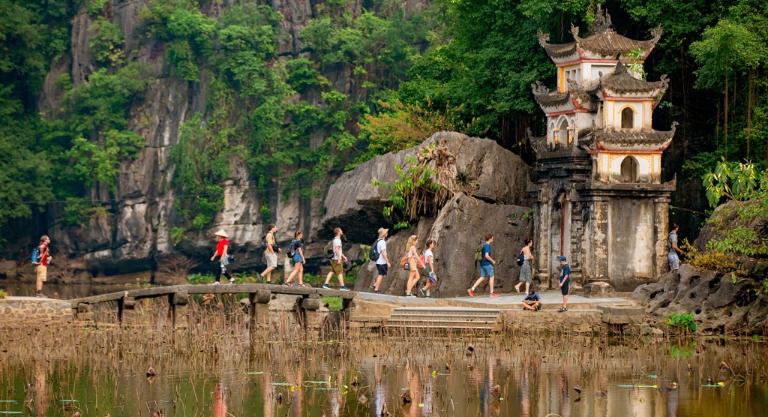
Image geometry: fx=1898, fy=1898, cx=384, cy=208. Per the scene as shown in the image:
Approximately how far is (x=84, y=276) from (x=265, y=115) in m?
10.1

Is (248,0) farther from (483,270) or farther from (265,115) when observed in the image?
(483,270)

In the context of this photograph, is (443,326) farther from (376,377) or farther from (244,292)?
(376,377)

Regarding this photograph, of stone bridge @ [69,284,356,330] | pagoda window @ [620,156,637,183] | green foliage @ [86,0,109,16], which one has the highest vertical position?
green foliage @ [86,0,109,16]

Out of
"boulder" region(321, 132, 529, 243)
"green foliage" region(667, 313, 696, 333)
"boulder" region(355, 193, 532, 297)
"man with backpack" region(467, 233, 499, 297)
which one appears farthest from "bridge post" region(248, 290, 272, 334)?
"boulder" region(321, 132, 529, 243)

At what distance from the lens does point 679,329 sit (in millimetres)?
39312

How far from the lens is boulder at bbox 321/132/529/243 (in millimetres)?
49250

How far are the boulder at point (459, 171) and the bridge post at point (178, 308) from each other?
10454mm

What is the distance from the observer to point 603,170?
43.9 m

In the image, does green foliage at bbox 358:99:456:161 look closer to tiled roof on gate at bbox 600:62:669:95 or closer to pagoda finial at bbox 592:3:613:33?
pagoda finial at bbox 592:3:613:33

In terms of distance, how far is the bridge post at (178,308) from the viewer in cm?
4044

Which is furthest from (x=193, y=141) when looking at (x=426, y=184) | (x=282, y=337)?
(x=282, y=337)

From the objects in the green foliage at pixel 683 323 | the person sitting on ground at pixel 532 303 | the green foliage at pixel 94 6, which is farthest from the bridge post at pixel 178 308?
the green foliage at pixel 94 6

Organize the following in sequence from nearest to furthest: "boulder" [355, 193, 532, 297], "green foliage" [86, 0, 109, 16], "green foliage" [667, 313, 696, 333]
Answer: "green foliage" [667, 313, 696, 333] → "boulder" [355, 193, 532, 297] → "green foliage" [86, 0, 109, 16]

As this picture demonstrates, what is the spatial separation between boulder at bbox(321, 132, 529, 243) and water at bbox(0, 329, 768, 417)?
38.3 ft
